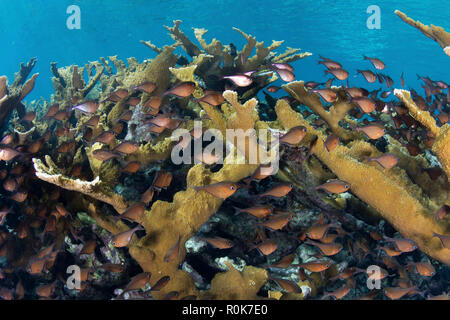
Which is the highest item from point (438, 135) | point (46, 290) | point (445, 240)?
point (438, 135)

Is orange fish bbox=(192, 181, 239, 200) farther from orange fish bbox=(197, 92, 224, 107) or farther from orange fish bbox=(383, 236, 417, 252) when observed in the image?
orange fish bbox=(383, 236, 417, 252)

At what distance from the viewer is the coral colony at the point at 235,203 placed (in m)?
2.99

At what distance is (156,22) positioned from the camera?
145 feet

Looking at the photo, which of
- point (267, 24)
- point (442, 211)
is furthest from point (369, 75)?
point (267, 24)

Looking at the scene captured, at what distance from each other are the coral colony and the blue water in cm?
3239

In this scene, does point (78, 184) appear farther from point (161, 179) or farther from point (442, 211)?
point (442, 211)

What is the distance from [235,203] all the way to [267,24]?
140 ft

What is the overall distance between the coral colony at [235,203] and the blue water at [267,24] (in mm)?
32386

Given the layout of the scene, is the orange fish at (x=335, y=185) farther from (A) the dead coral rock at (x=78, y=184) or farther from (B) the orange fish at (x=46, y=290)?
(B) the orange fish at (x=46, y=290)

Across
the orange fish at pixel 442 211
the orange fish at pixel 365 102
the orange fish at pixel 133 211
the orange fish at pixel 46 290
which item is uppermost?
the orange fish at pixel 365 102

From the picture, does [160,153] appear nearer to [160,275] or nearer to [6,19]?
[160,275]

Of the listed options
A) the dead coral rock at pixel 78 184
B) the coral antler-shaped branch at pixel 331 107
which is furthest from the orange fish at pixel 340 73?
the dead coral rock at pixel 78 184

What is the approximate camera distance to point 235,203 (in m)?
3.91

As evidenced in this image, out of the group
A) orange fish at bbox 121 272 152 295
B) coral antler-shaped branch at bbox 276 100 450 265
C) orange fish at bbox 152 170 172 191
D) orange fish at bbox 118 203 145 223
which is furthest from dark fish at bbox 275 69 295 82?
orange fish at bbox 121 272 152 295
